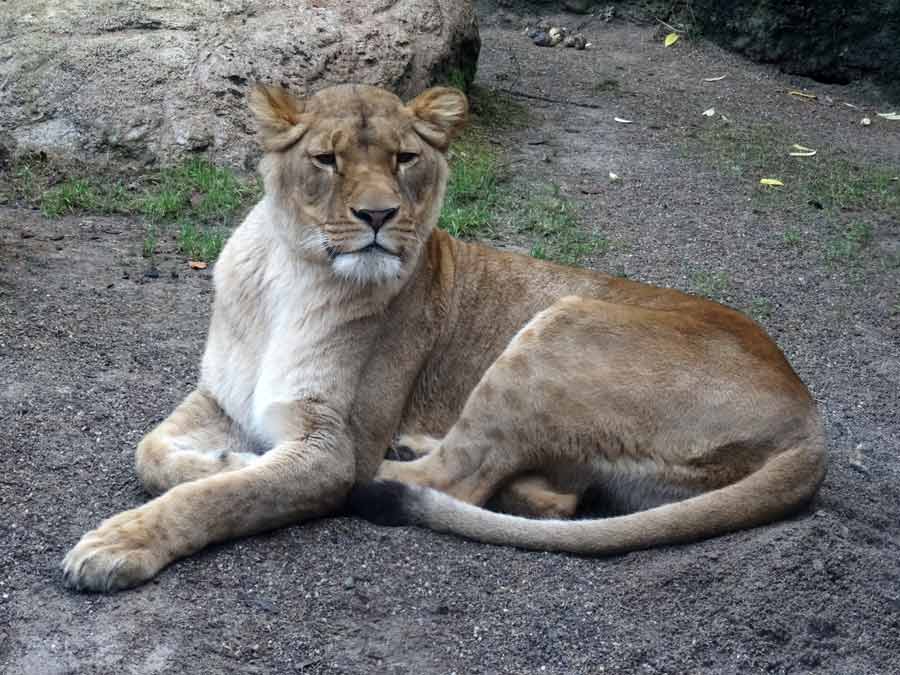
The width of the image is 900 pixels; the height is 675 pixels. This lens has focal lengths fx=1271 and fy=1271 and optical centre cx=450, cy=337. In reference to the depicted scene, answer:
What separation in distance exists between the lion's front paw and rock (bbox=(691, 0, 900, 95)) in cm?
752

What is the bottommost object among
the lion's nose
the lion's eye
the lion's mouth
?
the lion's mouth

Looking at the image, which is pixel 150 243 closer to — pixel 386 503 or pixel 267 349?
pixel 267 349

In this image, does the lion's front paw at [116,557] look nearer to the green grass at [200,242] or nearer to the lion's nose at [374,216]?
the lion's nose at [374,216]

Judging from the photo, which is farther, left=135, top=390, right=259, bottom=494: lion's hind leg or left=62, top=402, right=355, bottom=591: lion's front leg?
left=135, top=390, right=259, bottom=494: lion's hind leg

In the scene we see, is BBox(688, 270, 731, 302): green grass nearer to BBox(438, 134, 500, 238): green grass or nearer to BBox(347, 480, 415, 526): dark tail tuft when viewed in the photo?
BBox(438, 134, 500, 238): green grass

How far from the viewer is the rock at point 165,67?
625 centimetres

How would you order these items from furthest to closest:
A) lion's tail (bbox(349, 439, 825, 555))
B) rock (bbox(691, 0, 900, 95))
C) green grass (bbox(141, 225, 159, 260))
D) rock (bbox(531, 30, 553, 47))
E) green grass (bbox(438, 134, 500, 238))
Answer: rock (bbox(531, 30, 553, 47)) → rock (bbox(691, 0, 900, 95)) → green grass (bbox(438, 134, 500, 238)) → green grass (bbox(141, 225, 159, 260)) → lion's tail (bbox(349, 439, 825, 555))

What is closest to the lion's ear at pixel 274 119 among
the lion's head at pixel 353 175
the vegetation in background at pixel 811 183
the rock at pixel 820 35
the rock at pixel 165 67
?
the lion's head at pixel 353 175

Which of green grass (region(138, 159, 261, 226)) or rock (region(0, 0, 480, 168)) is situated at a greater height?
rock (region(0, 0, 480, 168))

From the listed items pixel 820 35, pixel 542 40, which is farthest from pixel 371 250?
pixel 820 35

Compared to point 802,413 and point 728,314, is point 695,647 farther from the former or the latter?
point 728,314

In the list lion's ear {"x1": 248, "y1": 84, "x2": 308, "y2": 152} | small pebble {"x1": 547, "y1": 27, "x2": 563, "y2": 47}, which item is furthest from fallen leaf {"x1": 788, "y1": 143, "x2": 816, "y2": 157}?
lion's ear {"x1": 248, "y1": 84, "x2": 308, "y2": 152}

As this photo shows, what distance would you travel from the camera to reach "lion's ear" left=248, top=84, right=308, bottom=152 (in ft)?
11.7

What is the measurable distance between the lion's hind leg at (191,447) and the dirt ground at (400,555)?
4.0 inches
